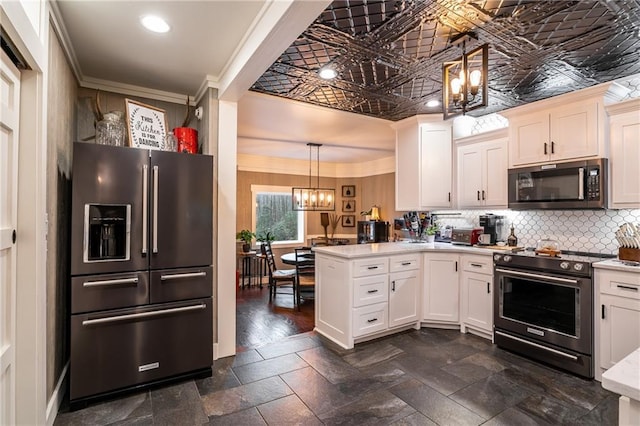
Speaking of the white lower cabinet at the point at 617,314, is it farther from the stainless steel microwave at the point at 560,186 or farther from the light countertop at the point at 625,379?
the light countertop at the point at 625,379

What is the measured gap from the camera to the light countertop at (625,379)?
2.38ft

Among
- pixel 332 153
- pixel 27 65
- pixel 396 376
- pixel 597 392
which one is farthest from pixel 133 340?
pixel 332 153

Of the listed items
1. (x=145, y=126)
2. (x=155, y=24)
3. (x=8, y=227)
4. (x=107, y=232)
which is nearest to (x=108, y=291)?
(x=107, y=232)

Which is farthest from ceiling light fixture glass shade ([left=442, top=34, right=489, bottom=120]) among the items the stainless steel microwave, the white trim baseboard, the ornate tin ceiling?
the white trim baseboard

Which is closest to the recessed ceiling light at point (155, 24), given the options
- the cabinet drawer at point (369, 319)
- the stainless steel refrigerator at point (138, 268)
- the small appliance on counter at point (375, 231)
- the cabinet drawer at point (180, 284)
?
the stainless steel refrigerator at point (138, 268)

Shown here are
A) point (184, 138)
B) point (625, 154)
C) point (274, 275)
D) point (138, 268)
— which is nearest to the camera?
point (138, 268)

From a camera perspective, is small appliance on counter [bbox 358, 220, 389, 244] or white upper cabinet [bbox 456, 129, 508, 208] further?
small appliance on counter [bbox 358, 220, 389, 244]

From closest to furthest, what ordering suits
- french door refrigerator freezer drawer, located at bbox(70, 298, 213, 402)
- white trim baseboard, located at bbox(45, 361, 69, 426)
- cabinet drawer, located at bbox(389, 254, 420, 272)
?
white trim baseboard, located at bbox(45, 361, 69, 426) → french door refrigerator freezer drawer, located at bbox(70, 298, 213, 402) → cabinet drawer, located at bbox(389, 254, 420, 272)

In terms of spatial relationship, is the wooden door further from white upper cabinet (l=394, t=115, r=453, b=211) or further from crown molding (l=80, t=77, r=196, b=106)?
white upper cabinet (l=394, t=115, r=453, b=211)

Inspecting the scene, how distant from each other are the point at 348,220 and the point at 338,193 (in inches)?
28.6

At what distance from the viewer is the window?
22.6 feet

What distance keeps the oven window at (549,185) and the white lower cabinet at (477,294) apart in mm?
757

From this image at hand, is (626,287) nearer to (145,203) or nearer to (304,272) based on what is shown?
(304,272)

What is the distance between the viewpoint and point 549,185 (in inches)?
121
